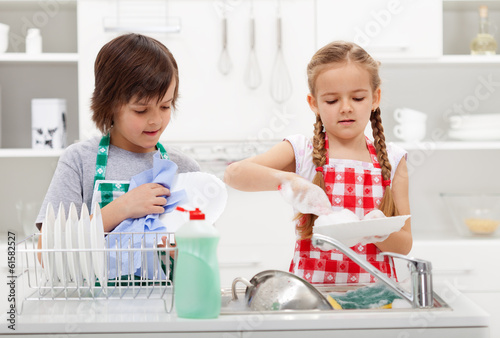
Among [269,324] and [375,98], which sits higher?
[375,98]

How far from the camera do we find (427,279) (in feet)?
3.24

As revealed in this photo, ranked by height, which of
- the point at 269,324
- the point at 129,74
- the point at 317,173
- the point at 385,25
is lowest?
the point at 269,324

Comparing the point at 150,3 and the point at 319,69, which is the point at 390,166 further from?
the point at 150,3

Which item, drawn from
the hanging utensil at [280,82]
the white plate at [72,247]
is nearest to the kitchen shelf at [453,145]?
the hanging utensil at [280,82]

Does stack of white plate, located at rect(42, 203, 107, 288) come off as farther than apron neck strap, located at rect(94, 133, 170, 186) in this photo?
No

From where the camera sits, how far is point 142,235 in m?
1.12

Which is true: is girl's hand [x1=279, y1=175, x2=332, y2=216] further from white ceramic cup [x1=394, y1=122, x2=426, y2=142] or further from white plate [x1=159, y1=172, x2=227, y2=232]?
white ceramic cup [x1=394, y1=122, x2=426, y2=142]

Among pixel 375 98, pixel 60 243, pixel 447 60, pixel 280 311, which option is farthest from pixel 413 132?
pixel 60 243

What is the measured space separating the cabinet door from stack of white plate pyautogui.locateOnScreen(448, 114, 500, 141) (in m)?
0.30

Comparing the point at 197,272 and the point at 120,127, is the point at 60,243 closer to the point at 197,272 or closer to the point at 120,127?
the point at 197,272

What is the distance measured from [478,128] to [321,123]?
50.5 inches

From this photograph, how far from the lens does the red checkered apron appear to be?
137 centimetres

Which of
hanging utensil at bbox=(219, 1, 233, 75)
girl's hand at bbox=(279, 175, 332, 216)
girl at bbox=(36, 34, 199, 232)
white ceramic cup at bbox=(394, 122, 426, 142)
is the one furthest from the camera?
white ceramic cup at bbox=(394, 122, 426, 142)

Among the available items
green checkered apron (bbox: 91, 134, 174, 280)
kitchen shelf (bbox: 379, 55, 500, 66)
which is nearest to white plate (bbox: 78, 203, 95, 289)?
green checkered apron (bbox: 91, 134, 174, 280)
